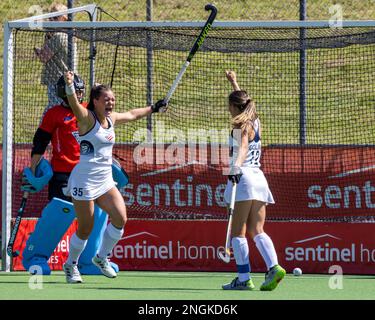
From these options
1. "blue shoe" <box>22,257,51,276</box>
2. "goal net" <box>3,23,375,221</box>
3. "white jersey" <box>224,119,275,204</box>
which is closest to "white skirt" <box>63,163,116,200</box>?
"white jersey" <box>224,119,275,204</box>

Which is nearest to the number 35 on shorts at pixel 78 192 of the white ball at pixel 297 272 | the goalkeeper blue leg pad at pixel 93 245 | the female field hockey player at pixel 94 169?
the female field hockey player at pixel 94 169

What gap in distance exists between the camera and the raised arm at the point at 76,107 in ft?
31.0

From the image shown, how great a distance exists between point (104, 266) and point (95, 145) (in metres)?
1.27

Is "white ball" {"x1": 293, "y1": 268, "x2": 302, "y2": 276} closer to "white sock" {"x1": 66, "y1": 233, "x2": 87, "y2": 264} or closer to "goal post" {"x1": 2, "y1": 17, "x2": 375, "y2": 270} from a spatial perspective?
"goal post" {"x1": 2, "y1": 17, "x2": 375, "y2": 270}

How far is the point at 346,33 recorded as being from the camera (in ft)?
40.4

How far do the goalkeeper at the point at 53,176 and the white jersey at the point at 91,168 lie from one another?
83 cm

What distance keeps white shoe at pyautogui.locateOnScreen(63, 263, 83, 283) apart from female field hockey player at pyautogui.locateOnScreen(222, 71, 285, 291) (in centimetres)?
143

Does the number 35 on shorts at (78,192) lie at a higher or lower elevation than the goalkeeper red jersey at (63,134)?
lower

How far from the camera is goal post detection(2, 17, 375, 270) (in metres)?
12.1

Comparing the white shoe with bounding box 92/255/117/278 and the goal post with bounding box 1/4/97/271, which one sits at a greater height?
the goal post with bounding box 1/4/97/271

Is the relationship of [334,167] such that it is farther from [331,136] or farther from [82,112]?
[82,112]

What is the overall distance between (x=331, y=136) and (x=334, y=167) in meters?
1.04

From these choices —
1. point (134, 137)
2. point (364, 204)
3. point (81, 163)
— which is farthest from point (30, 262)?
point (364, 204)

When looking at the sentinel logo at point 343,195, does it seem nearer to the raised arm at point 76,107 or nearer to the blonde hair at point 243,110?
the blonde hair at point 243,110
